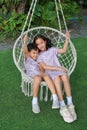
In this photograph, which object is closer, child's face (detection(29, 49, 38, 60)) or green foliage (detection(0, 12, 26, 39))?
child's face (detection(29, 49, 38, 60))

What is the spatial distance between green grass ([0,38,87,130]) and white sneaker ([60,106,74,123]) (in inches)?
1.6

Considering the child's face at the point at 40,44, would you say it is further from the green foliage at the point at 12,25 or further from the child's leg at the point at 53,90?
the green foliage at the point at 12,25

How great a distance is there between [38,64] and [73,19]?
3976 millimetres

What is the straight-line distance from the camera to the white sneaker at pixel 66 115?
3.24 metres

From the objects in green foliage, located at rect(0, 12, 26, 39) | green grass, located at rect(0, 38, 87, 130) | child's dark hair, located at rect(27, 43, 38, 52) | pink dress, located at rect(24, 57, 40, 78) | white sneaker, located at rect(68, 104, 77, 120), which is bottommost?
green grass, located at rect(0, 38, 87, 130)

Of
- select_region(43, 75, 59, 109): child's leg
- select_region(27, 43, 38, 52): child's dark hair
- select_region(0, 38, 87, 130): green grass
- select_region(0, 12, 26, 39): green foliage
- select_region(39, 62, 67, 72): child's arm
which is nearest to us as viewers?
select_region(0, 38, 87, 130): green grass

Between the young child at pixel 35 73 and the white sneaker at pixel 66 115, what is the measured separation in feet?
0.28

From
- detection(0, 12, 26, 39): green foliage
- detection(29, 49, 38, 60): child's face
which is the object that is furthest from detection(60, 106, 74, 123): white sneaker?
detection(0, 12, 26, 39): green foliage

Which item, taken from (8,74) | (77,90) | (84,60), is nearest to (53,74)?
(77,90)

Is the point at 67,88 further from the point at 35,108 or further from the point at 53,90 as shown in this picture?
the point at 35,108

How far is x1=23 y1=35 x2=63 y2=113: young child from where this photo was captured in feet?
11.2

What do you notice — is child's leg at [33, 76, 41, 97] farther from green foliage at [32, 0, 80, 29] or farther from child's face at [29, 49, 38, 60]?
green foliage at [32, 0, 80, 29]

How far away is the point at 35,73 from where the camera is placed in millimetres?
3559

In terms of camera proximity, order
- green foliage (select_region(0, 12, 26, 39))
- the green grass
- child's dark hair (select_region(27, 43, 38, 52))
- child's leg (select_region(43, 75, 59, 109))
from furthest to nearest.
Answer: green foliage (select_region(0, 12, 26, 39)) → child's dark hair (select_region(27, 43, 38, 52)) → child's leg (select_region(43, 75, 59, 109)) → the green grass
